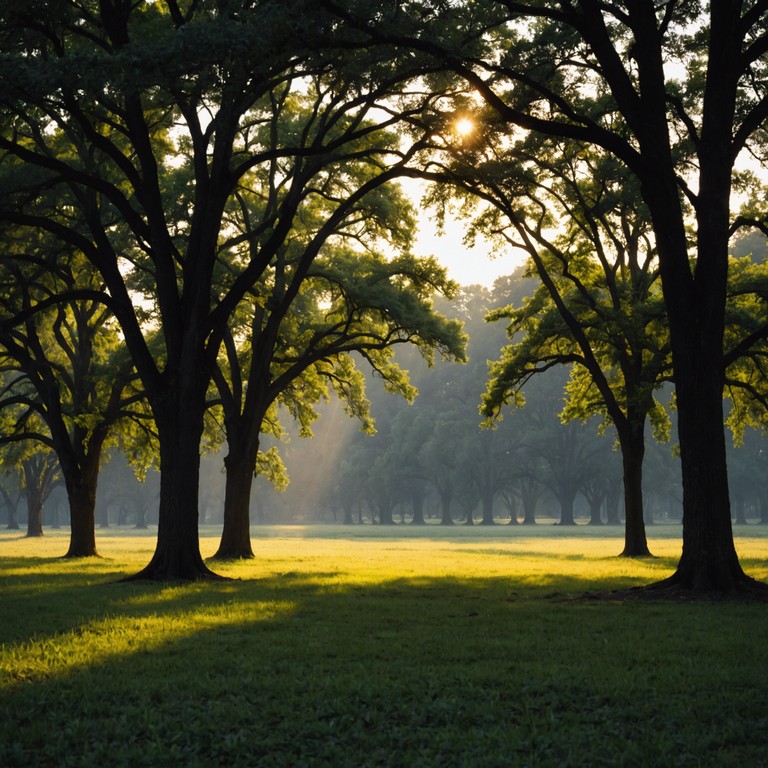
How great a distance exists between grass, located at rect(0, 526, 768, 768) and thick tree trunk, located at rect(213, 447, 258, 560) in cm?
1383

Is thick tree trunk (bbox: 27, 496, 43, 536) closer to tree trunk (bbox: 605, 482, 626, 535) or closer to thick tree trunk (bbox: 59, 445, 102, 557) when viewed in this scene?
thick tree trunk (bbox: 59, 445, 102, 557)

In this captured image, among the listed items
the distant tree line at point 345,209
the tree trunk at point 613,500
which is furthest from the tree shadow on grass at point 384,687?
the tree trunk at point 613,500

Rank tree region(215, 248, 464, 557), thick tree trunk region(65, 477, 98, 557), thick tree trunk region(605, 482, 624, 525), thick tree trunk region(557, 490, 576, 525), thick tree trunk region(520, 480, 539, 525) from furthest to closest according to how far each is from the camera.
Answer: thick tree trunk region(520, 480, 539, 525) < thick tree trunk region(605, 482, 624, 525) < thick tree trunk region(557, 490, 576, 525) < thick tree trunk region(65, 477, 98, 557) < tree region(215, 248, 464, 557)

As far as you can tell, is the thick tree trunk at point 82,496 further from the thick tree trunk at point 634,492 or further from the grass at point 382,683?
the thick tree trunk at point 634,492

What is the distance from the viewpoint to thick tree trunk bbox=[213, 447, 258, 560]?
93.5 ft

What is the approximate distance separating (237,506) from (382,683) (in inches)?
855

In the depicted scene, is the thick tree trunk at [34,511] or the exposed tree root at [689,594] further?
the thick tree trunk at [34,511]

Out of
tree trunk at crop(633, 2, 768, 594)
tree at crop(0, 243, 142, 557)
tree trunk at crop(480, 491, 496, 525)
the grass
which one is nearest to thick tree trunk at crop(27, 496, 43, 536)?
tree at crop(0, 243, 142, 557)

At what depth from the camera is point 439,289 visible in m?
29.1

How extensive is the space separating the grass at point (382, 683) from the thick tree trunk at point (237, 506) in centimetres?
1383

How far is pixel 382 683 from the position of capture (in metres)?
7.94

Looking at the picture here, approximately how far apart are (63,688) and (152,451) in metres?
30.9

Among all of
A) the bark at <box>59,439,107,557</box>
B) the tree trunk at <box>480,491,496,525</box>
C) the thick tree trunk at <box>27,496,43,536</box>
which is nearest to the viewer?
the bark at <box>59,439,107,557</box>

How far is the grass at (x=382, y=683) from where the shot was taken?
621 centimetres
